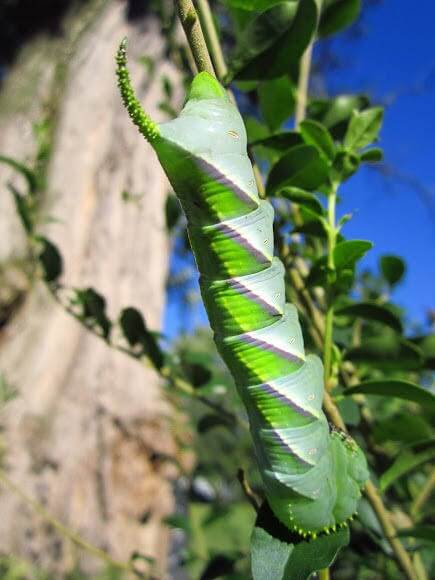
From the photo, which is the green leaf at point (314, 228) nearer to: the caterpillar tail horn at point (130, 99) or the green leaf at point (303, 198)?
the green leaf at point (303, 198)

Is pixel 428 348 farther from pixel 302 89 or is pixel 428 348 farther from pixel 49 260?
pixel 49 260

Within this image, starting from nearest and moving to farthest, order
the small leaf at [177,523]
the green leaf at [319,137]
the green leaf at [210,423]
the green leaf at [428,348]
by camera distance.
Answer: the green leaf at [319,137]
the green leaf at [428,348]
the green leaf at [210,423]
the small leaf at [177,523]

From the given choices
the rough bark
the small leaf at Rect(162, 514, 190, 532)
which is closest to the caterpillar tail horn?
the small leaf at Rect(162, 514, 190, 532)

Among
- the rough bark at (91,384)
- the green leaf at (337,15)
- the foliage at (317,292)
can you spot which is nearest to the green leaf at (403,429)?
the foliage at (317,292)

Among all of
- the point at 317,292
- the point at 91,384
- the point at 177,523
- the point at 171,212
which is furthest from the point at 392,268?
the point at 91,384

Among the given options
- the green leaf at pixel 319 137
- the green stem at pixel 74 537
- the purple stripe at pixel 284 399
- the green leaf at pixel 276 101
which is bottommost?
the green stem at pixel 74 537

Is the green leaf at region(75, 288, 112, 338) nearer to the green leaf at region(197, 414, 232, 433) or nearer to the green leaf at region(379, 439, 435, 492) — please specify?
the green leaf at region(197, 414, 232, 433)

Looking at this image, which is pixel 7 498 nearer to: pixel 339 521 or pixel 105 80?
pixel 339 521

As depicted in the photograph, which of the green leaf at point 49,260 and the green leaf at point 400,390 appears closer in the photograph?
the green leaf at point 400,390
